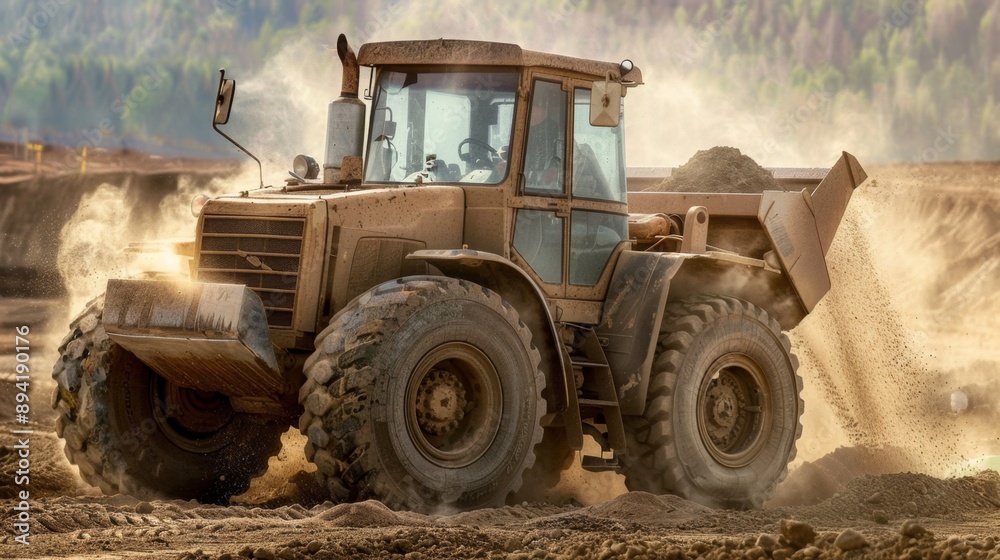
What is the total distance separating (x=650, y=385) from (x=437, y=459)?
2.08 m

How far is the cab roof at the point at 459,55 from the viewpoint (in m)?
9.09

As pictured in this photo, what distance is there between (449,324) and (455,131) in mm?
1616

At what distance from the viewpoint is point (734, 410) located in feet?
33.9

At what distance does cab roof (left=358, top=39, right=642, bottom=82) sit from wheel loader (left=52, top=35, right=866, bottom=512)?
15mm

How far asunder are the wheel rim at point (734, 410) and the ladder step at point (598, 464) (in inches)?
32.2

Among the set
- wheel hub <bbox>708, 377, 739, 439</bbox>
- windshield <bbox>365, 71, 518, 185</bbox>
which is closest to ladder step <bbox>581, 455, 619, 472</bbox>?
wheel hub <bbox>708, 377, 739, 439</bbox>

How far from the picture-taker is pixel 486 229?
903 cm

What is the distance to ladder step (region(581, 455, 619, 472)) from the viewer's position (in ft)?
30.3

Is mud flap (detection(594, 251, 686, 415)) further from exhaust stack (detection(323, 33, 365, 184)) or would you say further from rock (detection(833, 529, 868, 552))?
rock (detection(833, 529, 868, 552))

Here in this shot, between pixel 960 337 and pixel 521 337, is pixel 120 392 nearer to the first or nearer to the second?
pixel 521 337

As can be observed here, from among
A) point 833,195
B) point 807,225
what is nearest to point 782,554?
point 807,225

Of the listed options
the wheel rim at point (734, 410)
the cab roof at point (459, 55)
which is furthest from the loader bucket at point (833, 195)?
the cab roof at point (459, 55)

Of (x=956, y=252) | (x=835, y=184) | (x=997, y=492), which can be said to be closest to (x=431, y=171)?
(x=835, y=184)

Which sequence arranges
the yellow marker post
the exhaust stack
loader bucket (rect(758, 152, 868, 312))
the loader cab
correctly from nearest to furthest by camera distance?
the loader cab
the exhaust stack
loader bucket (rect(758, 152, 868, 312))
the yellow marker post
